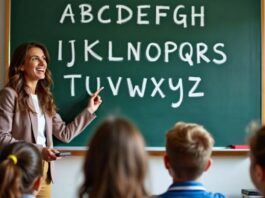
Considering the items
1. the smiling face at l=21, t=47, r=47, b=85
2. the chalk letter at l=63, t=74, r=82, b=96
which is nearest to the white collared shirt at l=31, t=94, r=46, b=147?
the smiling face at l=21, t=47, r=47, b=85

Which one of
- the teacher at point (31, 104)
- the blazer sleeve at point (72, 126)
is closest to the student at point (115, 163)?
the teacher at point (31, 104)

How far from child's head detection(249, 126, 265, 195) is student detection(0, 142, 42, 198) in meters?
0.72

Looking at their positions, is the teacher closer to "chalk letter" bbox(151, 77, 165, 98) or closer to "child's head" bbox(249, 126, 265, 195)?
"chalk letter" bbox(151, 77, 165, 98)

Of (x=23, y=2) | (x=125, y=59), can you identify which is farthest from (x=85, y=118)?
(x=23, y=2)

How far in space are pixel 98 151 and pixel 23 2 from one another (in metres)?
1.91

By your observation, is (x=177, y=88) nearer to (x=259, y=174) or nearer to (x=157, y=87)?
(x=157, y=87)

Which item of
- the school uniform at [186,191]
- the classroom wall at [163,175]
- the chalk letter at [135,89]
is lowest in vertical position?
the classroom wall at [163,175]

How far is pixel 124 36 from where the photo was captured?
286 cm

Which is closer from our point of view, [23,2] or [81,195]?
[81,195]

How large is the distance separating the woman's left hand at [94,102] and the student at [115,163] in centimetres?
159

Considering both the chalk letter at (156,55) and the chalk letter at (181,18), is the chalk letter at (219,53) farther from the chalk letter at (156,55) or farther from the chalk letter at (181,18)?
the chalk letter at (156,55)

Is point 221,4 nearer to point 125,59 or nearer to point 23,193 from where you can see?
point 125,59

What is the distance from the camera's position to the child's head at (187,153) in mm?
1618

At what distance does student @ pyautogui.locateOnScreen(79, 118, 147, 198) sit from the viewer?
1.17 m
